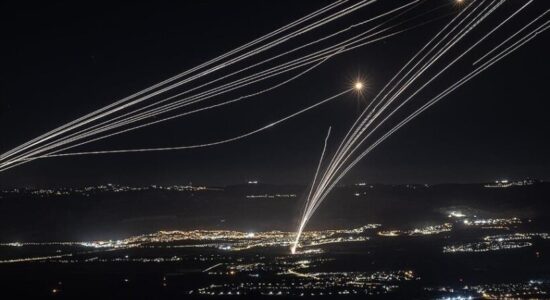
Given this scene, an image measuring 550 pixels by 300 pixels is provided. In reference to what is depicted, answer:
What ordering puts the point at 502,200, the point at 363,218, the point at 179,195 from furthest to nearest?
the point at 179,195 → the point at 502,200 → the point at 363,218

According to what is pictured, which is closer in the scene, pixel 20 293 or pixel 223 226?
pixel 20 293

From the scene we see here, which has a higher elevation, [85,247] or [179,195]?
[179,195]

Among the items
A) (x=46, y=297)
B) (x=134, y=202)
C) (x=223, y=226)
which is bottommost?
(x=46, y=297)

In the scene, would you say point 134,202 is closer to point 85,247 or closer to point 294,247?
point 85,247

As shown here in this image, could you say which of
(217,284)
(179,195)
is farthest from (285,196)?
(217,284)

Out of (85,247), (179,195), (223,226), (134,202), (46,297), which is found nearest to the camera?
(46,297)

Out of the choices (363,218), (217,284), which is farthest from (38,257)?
(363,218)

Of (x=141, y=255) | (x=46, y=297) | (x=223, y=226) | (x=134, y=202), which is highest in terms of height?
(x=134, y=202)

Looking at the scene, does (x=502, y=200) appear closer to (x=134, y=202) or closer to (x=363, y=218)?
(x=363, y=218)

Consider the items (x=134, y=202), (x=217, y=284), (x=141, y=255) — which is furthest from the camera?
(x=134, y=202)
